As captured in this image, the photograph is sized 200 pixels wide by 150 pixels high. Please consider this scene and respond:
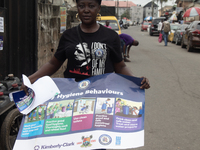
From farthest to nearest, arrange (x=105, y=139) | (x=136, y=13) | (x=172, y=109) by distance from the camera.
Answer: (x=136, y=13) < (x=172, y=109) < (x=105, y=139)

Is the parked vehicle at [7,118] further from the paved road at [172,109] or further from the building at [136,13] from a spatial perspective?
the building at [136,13]

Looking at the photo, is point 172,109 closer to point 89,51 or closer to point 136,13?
point 89,51

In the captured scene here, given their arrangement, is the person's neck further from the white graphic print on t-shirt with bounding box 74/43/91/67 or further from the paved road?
the paved road

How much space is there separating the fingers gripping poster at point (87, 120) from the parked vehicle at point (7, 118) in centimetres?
128

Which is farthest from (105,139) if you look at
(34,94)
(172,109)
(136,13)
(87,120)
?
(136,13)

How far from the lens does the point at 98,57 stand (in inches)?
89.4

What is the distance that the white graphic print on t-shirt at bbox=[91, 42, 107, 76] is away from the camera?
226cm

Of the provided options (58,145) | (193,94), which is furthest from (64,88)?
(193,94)

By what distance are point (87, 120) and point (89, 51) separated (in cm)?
59

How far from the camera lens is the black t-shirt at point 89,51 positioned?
2.26 metres

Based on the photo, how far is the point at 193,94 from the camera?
7.05 metres

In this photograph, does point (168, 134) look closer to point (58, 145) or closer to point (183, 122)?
point (183, 122)

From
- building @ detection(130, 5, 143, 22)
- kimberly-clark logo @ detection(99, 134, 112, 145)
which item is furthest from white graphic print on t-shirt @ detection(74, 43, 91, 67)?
building @ detection(130, 5, 143, 22)

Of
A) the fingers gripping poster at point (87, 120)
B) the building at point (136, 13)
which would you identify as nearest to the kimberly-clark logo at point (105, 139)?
the fingers gripping poster at point (87, 120)
